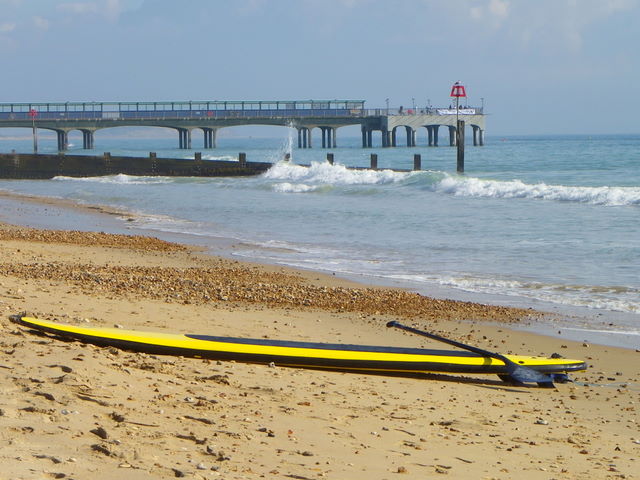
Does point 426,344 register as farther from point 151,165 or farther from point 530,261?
point 151,165

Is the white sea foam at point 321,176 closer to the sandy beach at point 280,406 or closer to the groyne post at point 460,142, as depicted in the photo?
the groyne post at point 460,142

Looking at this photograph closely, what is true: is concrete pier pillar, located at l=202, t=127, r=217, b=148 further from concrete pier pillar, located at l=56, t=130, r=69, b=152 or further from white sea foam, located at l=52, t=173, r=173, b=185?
white sea foam, located at l=52, t=173, r=173, b=185

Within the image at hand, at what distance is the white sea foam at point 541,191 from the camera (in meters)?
28.7

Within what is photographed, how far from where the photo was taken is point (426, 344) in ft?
28.8

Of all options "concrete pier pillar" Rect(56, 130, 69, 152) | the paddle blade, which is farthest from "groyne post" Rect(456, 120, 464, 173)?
"concrete pier pillar" Rect(56, 130, 69, 152)

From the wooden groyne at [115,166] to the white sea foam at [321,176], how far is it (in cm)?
104

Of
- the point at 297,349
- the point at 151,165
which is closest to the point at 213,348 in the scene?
the point at 297,349

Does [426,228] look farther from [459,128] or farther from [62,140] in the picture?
[62,140]

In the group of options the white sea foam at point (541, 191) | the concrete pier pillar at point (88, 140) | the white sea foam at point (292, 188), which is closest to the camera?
the white sea foam at point (541, 191)

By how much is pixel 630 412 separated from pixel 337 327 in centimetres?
336

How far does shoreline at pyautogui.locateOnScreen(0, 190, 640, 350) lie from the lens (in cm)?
964

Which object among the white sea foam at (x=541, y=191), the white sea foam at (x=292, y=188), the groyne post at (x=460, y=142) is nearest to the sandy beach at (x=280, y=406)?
the white sea foam at (x=541, y=191)

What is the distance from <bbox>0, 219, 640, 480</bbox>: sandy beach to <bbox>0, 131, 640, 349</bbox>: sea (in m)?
1.89

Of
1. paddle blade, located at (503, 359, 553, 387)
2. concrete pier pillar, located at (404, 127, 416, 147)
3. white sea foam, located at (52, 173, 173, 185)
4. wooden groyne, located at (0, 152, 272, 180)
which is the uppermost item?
concrete pier pillar, located at (404, 127, 416, 147)
